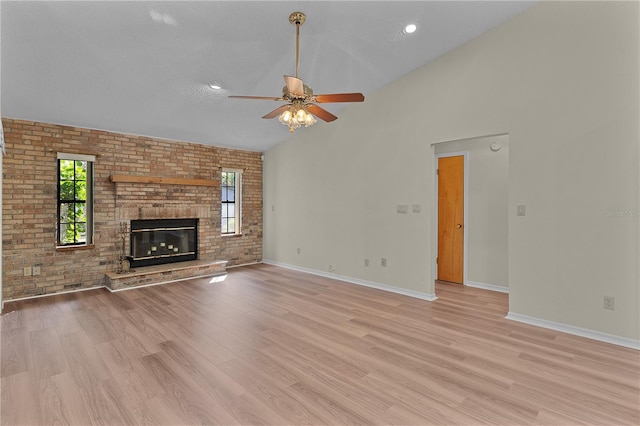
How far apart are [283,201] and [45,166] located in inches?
158

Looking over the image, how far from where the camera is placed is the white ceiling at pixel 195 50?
284 centimetres

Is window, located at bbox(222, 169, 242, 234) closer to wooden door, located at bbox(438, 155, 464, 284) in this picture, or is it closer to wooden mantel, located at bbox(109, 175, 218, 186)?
wooden mantel, located at bbox(109, 175, 218, 186)

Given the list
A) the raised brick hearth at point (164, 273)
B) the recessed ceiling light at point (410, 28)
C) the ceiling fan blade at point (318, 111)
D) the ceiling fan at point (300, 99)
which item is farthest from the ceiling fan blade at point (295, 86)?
the raised brick hearth at point (164, 273)

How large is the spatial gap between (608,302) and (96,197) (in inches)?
274

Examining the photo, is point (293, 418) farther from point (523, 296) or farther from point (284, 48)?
point (284, 48)

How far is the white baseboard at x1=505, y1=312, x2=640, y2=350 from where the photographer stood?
9.93 feet

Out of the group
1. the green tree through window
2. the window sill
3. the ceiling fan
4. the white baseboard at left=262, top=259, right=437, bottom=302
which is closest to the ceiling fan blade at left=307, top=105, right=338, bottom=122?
the ceiling fan

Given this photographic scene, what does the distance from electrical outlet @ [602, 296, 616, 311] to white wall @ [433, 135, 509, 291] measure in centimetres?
174

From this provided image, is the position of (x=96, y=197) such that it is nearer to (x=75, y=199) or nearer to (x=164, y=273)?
(x=75, y=199)

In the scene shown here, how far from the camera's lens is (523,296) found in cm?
368

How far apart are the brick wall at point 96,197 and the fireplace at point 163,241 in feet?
0.57

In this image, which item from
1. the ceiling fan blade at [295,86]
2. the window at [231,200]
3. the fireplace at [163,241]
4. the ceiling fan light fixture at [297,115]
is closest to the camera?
the ceiling fan blade at [295,86]

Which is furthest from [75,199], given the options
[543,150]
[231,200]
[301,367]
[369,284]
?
[543,150]

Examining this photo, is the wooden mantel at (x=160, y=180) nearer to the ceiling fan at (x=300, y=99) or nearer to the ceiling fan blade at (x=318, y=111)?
the ceiling fan at (x=300, y=99)
